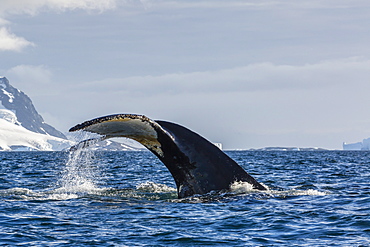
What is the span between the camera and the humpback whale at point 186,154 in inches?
297

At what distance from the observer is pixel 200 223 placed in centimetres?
770

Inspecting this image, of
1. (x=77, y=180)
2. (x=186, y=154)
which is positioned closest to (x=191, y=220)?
(x=186, y=154)

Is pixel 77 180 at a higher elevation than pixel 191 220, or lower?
higher

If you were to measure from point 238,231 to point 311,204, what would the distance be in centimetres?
225

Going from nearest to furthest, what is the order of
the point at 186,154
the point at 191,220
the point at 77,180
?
the point at 191,220 → the point at 186,154 → the point at 77,180

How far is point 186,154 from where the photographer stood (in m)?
8.02

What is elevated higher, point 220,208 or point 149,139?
point 149,139

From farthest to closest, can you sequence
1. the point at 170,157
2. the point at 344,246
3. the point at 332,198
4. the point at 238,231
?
the point at 332,198, the point at 170,157, the point at 238,231, the point at 344,246

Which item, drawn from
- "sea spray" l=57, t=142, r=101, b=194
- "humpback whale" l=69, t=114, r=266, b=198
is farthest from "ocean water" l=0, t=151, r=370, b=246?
"sea spray" l=57, t=142, r=101, b=194

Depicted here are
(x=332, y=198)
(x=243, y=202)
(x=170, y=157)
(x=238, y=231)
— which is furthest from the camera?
(x=332, y=198)

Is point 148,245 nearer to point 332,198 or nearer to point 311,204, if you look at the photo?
point 311,204

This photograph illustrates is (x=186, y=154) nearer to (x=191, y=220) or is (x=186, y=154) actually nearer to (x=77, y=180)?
(x=191, y=220)

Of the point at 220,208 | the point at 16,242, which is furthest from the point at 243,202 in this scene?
the point at 16,242

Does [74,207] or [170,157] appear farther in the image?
[74,207]
